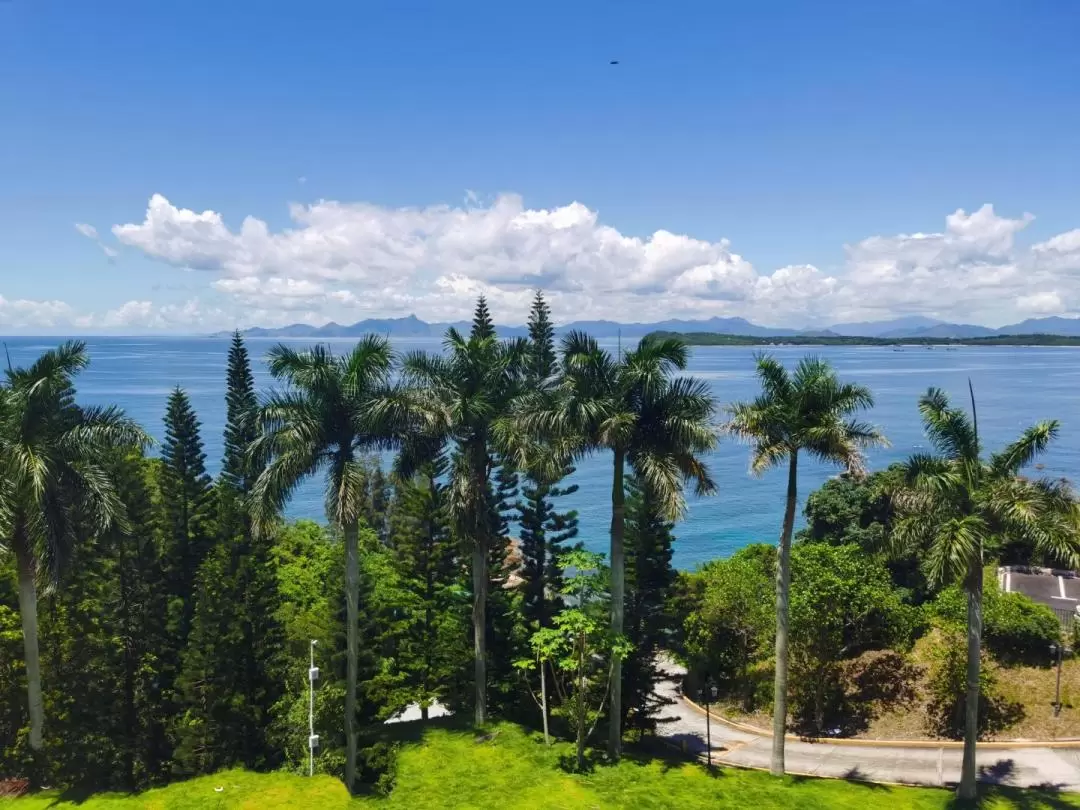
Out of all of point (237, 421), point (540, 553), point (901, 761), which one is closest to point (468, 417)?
point (540, 553)

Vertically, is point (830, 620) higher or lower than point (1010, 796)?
higher

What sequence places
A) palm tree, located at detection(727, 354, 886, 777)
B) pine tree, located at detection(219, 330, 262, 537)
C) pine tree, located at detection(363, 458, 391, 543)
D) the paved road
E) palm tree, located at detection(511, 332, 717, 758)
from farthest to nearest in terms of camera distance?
pine tree, located at detection(363, 458, 391, 543), pine tree, located at detection(219, 330, 262, 537), the paved road, palm tree, located at detection(511, 332, 717, 758), palm tree, located at detection(727, 354, 886, 777)

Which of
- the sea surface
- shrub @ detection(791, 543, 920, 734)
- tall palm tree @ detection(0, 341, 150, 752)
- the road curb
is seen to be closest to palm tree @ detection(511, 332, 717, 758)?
the sea surface

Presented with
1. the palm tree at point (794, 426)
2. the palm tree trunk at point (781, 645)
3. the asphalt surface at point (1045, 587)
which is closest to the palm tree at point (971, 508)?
the palm tree at point (794, 426)

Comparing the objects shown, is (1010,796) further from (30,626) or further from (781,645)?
(30,626)

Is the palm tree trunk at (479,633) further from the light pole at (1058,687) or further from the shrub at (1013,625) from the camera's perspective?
the light pole at (1058,687)

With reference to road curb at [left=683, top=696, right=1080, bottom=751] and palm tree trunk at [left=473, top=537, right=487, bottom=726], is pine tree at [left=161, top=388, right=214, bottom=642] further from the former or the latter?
road curb at [left=683, top=696, right=1080, bottom=751]

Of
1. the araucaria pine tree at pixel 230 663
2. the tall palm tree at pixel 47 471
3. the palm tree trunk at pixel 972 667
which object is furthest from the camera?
the araucaria pine tree at pixel 230 663
